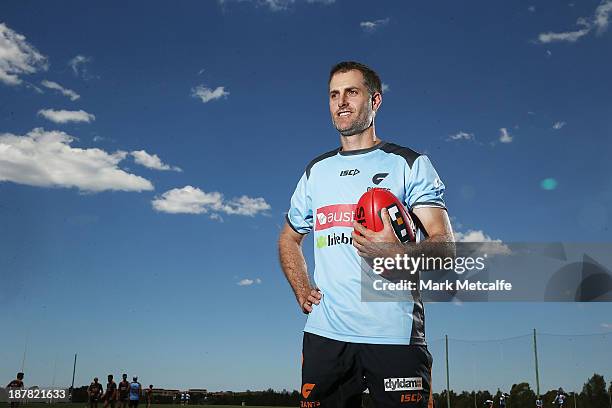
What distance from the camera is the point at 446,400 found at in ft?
82.7

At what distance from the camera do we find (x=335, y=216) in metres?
4.23

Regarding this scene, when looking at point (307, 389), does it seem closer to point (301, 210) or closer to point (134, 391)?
point (301, 210)

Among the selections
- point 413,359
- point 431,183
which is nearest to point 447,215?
point 431,183

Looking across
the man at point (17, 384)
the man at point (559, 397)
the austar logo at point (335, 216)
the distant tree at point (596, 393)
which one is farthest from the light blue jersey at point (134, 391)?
the austar logo at point (335, 216)

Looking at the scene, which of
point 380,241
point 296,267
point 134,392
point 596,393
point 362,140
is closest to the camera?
point 380,241

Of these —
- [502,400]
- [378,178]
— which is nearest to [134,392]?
[502,400]

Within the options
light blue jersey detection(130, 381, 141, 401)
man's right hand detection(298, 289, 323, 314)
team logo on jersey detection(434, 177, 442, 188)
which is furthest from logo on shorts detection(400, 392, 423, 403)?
light blue jersey detection(130, 381, 141, 401)

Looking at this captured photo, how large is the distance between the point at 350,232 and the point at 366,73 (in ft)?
3.97

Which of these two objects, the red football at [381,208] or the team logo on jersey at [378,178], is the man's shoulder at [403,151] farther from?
the red football at [381,208]

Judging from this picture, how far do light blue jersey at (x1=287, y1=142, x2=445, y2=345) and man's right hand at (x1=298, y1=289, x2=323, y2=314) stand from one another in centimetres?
4

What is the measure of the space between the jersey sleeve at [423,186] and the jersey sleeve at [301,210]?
83cm

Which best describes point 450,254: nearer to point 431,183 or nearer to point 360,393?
point 431,183

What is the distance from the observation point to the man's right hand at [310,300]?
414cm

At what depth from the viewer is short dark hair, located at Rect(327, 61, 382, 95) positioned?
4418 millimetres
